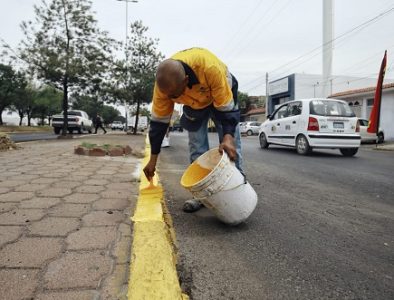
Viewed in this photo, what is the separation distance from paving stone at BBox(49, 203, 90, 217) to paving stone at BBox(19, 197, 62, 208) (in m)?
0.10

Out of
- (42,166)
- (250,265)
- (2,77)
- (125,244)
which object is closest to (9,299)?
(125,244)

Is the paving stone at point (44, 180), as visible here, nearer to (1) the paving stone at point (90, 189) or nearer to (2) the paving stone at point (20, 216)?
(1) the paving stone at point (90, 189)

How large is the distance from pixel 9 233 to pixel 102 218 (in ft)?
1.99

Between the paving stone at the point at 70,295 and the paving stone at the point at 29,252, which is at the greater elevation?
the paving stone at the point at 29,252

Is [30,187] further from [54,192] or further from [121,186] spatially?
[121,186]

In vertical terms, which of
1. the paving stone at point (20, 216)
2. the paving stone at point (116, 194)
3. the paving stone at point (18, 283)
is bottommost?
the paving stone at point (18, 283)

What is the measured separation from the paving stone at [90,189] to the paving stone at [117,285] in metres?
1.79

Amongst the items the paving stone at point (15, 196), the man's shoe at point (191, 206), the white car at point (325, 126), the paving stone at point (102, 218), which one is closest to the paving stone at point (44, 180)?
the paving stone at point (15, 196)

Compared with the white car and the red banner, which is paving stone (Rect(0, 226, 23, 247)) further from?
the red banner

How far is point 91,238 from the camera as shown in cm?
216

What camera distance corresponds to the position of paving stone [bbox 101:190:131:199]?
332 cm

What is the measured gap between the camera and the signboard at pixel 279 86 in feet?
113

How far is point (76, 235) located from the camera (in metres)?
2.20

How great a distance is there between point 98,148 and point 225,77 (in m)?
5.00
